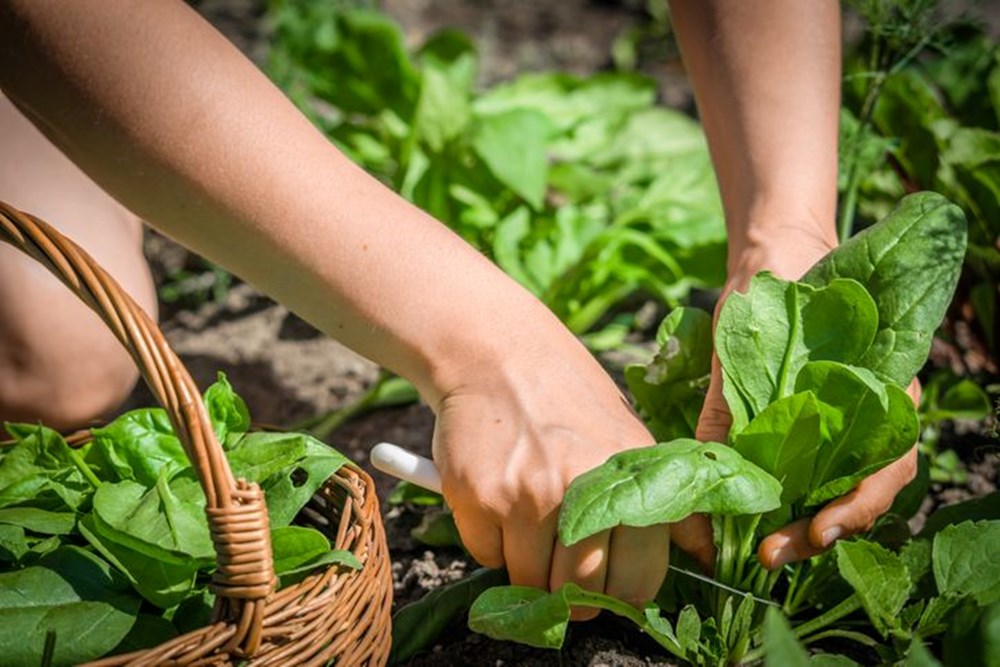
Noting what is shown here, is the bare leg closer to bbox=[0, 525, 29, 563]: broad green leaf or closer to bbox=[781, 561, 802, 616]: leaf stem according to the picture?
bbox=[0, 525, 29, 563]: broad green leaf

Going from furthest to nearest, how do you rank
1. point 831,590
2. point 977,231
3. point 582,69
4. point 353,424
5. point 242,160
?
point 582,69 < point 353,424 < point 977,231 < point 831,590 < point 242,160

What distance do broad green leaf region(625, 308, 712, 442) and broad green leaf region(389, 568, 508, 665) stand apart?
24 centimetres

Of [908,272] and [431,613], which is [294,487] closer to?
[431,613]

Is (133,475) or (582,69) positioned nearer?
(133,475)

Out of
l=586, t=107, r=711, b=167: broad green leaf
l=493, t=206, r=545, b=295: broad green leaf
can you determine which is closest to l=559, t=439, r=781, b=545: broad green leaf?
l=493, t=206, r=545, b=295: broad green leaf

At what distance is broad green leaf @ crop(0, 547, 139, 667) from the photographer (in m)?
0.79

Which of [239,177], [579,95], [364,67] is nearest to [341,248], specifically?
[239,177]

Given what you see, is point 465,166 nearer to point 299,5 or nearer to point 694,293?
point 694,293

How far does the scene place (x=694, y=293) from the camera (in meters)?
1.86

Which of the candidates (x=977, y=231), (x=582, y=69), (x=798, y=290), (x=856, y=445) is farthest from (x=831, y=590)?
(x=582, y=69)

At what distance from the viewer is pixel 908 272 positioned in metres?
0.94

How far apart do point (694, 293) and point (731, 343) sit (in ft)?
3.03

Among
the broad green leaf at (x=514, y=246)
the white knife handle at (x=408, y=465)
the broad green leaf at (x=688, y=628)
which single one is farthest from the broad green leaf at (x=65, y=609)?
the broad green leaf at (x=514, y=246)

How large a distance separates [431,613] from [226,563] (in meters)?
0.37
